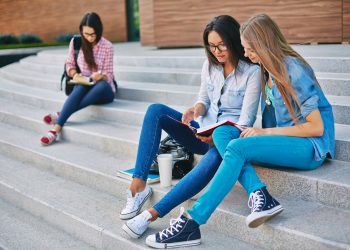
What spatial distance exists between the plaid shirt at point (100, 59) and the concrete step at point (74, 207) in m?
1.23

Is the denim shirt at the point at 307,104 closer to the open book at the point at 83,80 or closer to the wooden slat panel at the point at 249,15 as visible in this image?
the open book at the point at 83,80

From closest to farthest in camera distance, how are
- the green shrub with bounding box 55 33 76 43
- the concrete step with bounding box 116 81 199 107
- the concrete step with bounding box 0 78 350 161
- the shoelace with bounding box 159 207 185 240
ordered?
1. the shoelace with bounding box 159 207 185 240
2. the concrete step with bounding box 0 78 350 161
3. the concrete step with bounding box 116 81 199 107
4. the green shrub with bounding box 55 33 76 43

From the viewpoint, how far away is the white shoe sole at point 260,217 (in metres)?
2.90

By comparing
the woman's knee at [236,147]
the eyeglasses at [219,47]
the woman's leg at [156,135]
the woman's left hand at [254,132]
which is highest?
the eyeglasses at [219,47]

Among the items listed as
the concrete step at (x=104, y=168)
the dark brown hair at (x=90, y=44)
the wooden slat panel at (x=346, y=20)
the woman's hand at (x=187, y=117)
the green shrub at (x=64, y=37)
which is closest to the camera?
the concrete step at (x=104, y=168)

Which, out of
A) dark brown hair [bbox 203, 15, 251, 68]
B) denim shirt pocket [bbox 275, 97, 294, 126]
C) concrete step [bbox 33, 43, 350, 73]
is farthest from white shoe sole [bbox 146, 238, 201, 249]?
concrete step [bbox 33, 43, 350, 73]

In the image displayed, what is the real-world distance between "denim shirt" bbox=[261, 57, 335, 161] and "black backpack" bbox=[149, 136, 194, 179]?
79 cm

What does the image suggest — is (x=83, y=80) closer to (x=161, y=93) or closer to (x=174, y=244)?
(x=161, y=93)

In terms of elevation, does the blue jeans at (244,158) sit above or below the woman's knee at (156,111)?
below

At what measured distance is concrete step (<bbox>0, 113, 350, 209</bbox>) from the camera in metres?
3.19

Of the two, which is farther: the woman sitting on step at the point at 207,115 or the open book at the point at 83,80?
the open book at the point at 83,80

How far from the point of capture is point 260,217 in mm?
2891

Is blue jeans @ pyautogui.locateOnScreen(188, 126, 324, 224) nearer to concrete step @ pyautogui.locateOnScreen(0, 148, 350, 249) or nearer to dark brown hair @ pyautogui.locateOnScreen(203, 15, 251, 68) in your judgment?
concrete step @ pyautogui.locateOnScreen(0, 148, 350, 249)

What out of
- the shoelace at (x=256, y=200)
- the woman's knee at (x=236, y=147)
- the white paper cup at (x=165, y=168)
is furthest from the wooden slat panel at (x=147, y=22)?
the shoelace at (x=256, y=200)
